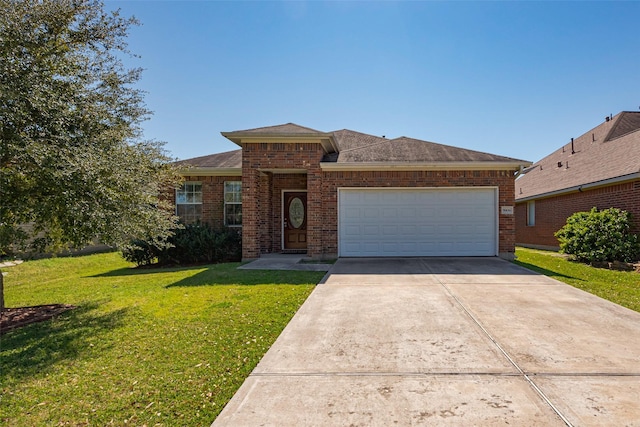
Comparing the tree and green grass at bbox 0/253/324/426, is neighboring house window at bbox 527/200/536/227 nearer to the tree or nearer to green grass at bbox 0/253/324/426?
green grass at bbox 0/253/324/426

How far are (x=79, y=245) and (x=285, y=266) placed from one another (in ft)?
17.2

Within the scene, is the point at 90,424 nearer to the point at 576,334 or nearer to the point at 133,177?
the point at 133,177

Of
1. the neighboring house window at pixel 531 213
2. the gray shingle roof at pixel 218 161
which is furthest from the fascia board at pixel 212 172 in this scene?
the neighboring house window at pixel 531 213

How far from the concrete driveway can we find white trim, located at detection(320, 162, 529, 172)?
535 centimetres

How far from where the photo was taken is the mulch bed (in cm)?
534

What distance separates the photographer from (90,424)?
2.67m

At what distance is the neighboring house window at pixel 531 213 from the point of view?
1694 centimetres

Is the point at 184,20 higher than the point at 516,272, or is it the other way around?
the point at 184,20

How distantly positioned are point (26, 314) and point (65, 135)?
3213 mm

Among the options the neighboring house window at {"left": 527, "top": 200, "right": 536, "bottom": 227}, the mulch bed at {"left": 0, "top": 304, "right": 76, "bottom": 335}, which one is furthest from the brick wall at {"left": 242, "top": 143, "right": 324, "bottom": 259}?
the neighboring house window at {"left": 527, "top": 200, "right": 536, "bottom": 227}

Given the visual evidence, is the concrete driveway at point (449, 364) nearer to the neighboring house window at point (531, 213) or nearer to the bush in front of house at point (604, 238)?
the bush in front of house at point (604, 238)

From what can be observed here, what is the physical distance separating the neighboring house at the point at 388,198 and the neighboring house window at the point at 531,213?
23.9ft

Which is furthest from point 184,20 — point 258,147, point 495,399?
point 495,399

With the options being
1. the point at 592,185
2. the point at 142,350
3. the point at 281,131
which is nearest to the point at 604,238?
the point at 592,185
